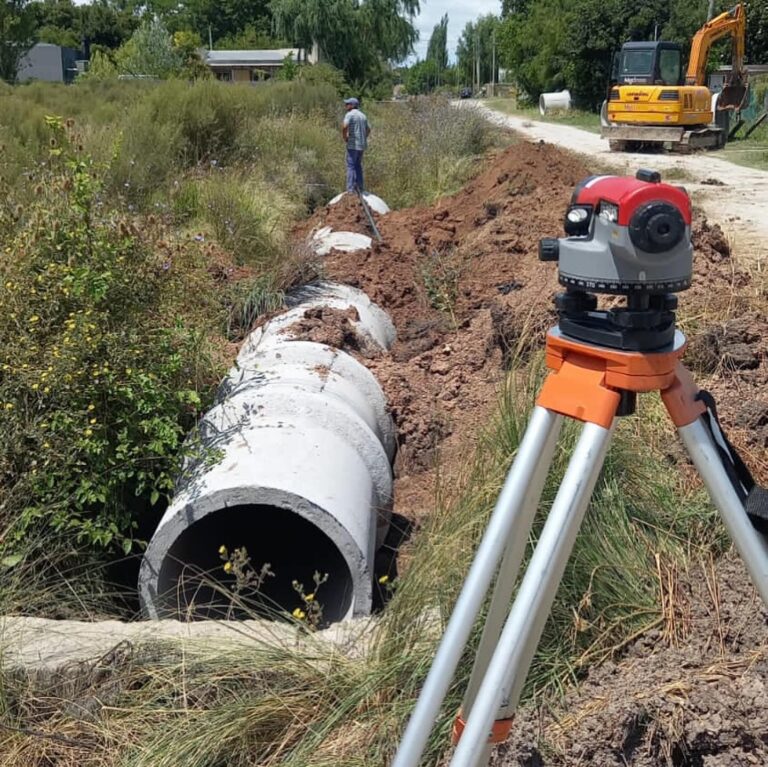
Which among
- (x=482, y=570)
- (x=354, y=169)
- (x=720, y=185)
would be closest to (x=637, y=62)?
(x=720, y=185)

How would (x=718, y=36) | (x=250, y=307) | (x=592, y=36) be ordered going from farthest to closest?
1. (x=592, y=36)
2. (x=718, y=36)
3. (x=250, y=307)

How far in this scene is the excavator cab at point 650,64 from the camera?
819 inches

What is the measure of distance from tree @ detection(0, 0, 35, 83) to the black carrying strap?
44.0 meters

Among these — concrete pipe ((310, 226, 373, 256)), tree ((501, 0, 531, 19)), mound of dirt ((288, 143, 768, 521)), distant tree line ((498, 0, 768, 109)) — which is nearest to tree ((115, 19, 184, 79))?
distant tree line ((498, 0, 768, 109))

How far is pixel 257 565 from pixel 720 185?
12.2 meters

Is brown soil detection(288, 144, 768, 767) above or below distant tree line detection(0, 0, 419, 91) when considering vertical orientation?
below

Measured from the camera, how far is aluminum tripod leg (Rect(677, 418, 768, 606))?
1.76 m

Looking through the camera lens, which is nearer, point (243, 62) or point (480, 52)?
point (243, 62)

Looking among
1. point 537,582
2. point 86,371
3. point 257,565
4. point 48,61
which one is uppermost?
point 48,61

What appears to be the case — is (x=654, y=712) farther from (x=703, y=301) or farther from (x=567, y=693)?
(x=703, y=301)

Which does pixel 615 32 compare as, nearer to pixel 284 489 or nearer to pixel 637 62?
pixel 637 62

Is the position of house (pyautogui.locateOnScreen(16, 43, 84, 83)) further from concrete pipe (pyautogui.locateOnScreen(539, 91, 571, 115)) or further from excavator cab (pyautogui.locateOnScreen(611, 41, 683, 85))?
excavator cab (pyautogui.locateOnScreen(611, 41, 683, 85))

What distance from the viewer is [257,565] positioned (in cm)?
475

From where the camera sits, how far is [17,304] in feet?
13.9
